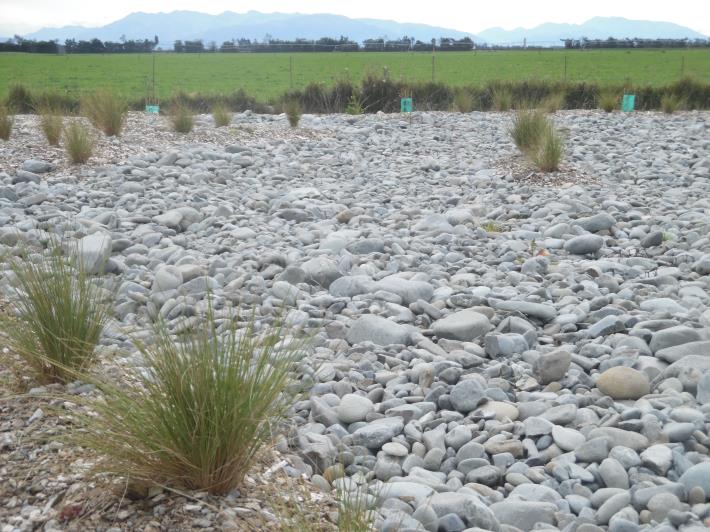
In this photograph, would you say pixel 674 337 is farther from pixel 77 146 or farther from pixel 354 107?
pixel 354 107

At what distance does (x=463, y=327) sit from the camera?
11.5ft

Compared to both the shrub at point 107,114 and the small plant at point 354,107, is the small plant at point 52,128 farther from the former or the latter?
the small plant at point 354,107

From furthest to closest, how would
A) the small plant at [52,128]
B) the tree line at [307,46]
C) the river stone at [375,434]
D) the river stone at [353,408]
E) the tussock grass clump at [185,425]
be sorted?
1. the tree line at [307,46]
2. the small plant at [52,128]
3. the river stone at [353,408]
4. the river stone at [375,434]
5. the tussock grass clump at [185,425]

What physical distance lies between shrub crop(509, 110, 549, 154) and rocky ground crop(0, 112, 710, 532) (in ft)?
0.76

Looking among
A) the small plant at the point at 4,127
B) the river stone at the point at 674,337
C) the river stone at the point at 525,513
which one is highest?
the small plant at the point at 4,127

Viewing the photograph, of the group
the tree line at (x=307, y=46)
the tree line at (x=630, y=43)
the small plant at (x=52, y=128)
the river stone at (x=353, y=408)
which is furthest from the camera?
the tree line at (x=630, y=43)

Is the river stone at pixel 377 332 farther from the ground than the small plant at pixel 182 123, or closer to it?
closer to it

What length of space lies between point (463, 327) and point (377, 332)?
0.42m

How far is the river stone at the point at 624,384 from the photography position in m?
2.88

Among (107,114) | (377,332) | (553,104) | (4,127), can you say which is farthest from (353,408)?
(553,104)

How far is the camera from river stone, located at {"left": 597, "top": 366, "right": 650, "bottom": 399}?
9.45 ft

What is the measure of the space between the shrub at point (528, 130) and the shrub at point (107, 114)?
15.5 ft

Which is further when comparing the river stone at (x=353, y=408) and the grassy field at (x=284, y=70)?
the grassy field at (x=284, y=70)

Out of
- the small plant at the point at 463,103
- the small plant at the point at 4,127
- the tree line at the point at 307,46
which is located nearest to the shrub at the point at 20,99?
the small plant at the point at 4,127
